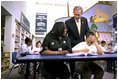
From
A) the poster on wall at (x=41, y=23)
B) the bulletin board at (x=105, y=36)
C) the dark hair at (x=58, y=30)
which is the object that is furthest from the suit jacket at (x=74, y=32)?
the poster on wall at (x=41, y=23)

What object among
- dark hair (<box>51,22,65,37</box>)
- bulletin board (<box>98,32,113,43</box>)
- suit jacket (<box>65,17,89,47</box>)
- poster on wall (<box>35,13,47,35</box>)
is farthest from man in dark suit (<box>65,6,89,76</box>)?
poster on wall (<box>35,13,47,35</box>)

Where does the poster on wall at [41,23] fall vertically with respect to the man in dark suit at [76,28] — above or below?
above

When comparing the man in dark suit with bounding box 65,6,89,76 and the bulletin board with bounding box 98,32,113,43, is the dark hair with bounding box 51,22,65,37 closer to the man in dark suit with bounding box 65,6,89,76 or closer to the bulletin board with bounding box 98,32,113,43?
the man in dark suit with bounding box 65,6,89,76

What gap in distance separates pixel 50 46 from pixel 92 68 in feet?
1.82

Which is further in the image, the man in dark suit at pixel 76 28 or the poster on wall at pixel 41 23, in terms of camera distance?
the poster on wall at pixel 41 23

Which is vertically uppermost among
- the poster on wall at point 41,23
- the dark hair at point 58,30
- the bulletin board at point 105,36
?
the poster on wall at point 41,23

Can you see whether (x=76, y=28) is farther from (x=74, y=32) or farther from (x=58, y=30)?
(x=58, y=30)

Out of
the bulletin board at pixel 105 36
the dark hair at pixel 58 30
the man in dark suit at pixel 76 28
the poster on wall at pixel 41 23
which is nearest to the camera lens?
the dark hair at pixel 58 30

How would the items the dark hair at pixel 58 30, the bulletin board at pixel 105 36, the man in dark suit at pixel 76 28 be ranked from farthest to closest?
the bulletin board at pixel 105 36 → the man in dark suit at pixel 76 28 → the dark hair at pixel 58 30

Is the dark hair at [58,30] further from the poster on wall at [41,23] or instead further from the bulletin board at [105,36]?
the poster on wall at [41,23]

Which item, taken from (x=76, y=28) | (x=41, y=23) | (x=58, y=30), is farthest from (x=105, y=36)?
(x=41, y=23)

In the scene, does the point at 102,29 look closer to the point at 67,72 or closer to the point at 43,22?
the point at 67,72

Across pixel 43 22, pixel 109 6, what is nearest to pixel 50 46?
pixel 109 6

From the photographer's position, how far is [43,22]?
517 inches
